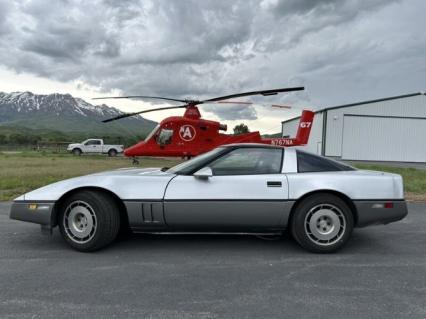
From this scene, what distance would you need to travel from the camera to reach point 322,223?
13.9 ft

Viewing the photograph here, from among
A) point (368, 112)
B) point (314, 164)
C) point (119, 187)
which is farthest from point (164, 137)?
point (368, 112)

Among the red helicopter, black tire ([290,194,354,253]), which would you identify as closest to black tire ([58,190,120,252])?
black tire ([290,194,354,253])

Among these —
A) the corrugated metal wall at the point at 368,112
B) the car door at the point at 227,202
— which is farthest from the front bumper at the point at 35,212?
the corrugated metal wall at the point at 368,112

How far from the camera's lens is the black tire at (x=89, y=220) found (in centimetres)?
412

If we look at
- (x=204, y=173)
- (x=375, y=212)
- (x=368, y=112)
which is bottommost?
(x=375, y=212)

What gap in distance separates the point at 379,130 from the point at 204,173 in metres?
28.5

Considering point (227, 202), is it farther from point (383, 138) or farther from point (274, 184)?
point (383, 138)

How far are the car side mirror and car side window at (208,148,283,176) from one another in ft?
0.74

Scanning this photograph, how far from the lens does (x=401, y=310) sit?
2.86 metres

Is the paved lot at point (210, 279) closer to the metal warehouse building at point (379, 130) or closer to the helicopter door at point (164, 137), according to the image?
the helicopter door at point (164, 137)

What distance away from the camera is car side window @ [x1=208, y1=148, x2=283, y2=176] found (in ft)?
14.4

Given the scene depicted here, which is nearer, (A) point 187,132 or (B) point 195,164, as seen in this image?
(B) point 195,164

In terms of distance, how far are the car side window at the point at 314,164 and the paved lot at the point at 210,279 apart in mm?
969

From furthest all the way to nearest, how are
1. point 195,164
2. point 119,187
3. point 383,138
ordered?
point 383,138, point 195,164, point 119,187
